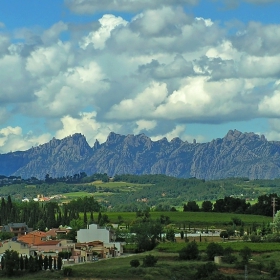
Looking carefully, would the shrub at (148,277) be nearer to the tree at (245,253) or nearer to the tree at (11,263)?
the tree at (245,253)

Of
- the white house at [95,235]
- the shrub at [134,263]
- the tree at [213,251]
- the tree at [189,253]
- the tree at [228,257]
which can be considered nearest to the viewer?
the shrub at [134,263]

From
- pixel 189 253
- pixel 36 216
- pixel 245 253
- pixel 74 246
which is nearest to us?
pixel 245 253

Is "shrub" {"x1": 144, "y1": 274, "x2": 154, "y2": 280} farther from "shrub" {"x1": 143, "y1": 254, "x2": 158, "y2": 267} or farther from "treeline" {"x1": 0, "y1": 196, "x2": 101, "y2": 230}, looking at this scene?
"treeline" {"x1": 0, "y1": 196, "x2": 101, "y2": 230}

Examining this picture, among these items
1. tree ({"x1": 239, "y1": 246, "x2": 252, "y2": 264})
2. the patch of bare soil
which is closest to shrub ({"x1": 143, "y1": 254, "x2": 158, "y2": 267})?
the patch of bare soil

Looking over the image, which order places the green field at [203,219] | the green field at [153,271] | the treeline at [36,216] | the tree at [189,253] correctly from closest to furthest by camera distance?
the green field at [153,271] < the tree at [189,253] < the green field at [203,219] < the treeline at [36,216]

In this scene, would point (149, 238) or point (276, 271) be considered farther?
point (149, 238)

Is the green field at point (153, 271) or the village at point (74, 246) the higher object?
the village at point (74, 246)

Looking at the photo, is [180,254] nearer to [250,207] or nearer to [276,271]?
[276,271]

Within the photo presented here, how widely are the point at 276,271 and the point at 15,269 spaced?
88.2ft

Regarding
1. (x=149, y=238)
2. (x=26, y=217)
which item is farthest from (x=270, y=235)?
(x=26, y=217)

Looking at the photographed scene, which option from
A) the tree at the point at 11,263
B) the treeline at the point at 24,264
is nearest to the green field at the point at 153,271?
the treeline at the point at 24,264

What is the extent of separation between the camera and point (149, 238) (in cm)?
11806

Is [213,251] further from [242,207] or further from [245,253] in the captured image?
[242,207]

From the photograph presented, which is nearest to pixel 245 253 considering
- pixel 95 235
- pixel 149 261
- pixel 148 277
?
pixel 149 261
